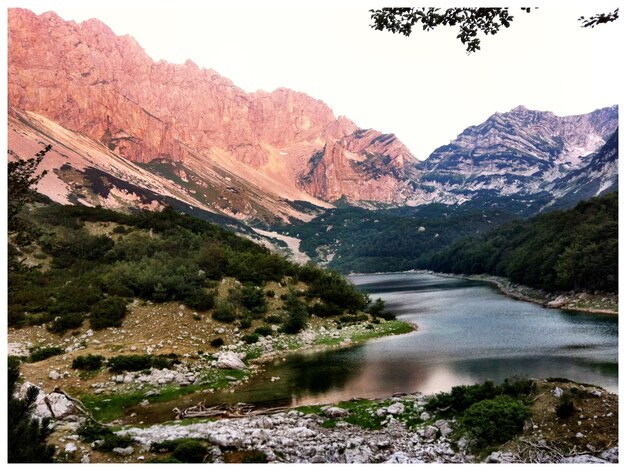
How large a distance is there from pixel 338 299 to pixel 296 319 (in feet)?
35.1

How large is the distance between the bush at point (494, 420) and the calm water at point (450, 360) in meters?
8.48

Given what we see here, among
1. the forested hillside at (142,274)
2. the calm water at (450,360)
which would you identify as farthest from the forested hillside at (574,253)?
the forested hillside at (142,274)

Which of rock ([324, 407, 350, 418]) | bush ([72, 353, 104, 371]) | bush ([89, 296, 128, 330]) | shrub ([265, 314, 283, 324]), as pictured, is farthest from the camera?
shrub ([265, 314, 283, 324])

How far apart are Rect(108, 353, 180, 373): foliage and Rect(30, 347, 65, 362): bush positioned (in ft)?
16.8

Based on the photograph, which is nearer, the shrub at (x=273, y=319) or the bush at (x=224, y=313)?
the bush at (x=224, y=313)

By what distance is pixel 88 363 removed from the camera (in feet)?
99.1

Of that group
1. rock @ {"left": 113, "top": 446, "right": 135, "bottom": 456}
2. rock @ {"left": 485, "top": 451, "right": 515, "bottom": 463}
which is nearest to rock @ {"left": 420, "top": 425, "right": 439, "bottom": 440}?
rock @ {"left": 485, "top": 451, "right": 515, "bottom": 463}

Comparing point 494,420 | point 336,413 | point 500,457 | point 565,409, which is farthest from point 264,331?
point 500,457

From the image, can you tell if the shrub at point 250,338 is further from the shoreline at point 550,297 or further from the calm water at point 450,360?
the shoreline at point 550,297

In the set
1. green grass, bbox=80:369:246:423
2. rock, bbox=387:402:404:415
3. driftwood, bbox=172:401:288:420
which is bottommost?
green grass, bbox=80:369:246:423

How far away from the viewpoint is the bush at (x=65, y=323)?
36219 mm

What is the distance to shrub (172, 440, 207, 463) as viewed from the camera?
614 inches

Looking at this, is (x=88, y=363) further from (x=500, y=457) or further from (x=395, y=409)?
(x=500, y=457)

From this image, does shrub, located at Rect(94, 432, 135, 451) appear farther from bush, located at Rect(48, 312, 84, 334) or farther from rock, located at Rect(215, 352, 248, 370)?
bush, located at Rect(48, 312, 84, 334)
